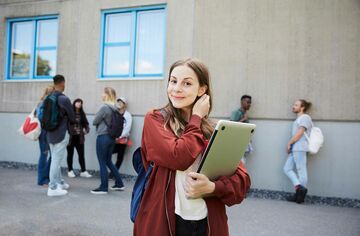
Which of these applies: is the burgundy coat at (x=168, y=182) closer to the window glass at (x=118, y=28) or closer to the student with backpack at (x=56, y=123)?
the student with backpack at (x=56, y=123)

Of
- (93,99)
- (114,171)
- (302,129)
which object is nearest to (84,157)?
(93,99)

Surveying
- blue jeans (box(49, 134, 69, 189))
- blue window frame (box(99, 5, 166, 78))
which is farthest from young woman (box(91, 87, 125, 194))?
blue window frame (box(99, 5, 166, 78))

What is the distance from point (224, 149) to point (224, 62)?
6285mm

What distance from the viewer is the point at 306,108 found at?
6914mm

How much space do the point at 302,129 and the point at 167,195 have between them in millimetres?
5427

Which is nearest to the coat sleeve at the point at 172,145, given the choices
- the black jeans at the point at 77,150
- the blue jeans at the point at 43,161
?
the blue jeans at the point at 43,161

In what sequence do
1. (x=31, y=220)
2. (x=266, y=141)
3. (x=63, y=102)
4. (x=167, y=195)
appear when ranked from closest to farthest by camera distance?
(x=167, y=195), (x=31, y=220), (x=63, y=102), (x=266, y=141)

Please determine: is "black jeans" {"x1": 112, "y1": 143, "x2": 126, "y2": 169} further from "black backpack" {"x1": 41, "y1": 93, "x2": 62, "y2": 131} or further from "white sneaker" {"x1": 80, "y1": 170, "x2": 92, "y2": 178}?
"black backpack" {"x1": 41, "y1": 93, "x2": 62, "y2": 131}

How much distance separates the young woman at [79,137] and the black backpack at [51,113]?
6.26 ft

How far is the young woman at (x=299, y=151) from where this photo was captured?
652cm

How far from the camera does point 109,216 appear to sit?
200 inches

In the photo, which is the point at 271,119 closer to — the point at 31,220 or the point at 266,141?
the point at 266,141

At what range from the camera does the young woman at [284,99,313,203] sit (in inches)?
257

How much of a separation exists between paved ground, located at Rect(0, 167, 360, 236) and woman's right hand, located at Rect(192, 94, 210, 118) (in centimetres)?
306
